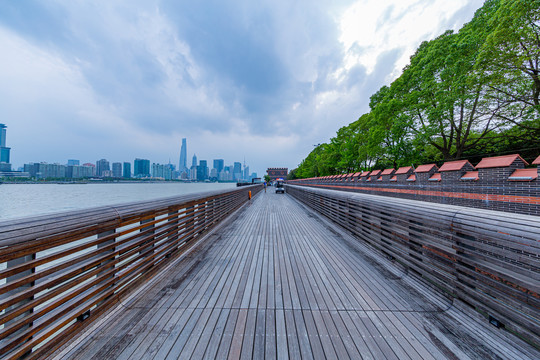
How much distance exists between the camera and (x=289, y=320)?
6.75 feet

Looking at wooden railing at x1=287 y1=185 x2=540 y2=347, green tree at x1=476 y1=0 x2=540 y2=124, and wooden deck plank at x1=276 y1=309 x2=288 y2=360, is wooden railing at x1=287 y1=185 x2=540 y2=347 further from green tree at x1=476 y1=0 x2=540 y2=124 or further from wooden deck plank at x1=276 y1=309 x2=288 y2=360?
green tree at x1=476 y1=0 x2=540 y2=124

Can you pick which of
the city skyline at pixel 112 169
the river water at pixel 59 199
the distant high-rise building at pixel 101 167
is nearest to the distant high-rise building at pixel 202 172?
the city skyline at pixel 112 169

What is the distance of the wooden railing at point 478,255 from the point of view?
5.20 ft

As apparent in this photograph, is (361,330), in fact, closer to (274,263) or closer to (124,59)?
(274,263)

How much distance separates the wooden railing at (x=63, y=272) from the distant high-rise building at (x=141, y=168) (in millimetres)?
122860

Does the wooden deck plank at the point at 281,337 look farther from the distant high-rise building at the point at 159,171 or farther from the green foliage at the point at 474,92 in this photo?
the distant high-rise building at the point at 159,171

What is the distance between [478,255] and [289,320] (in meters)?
2.08

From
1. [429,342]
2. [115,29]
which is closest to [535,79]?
[429,342]

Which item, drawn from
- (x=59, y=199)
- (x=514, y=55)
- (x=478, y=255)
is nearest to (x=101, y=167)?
(x=59, y=199)

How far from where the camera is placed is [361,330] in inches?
75.9

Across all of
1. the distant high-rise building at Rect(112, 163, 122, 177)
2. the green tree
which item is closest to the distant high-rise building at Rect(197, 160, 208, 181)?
the distant high-rise building at Rect(112, 163, 122, 177)

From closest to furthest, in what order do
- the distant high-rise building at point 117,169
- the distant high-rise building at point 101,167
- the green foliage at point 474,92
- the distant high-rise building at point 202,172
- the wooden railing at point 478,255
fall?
the wooden railing at point 478,255 → the green foliage at point 474,92 → the distant high-rise building at point 101,167 → the distant high-rise building at point 117,169 → the distant high-rise building at point 202,172

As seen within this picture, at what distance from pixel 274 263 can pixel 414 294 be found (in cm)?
209

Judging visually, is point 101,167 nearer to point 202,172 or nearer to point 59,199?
point 202,172
